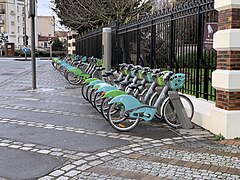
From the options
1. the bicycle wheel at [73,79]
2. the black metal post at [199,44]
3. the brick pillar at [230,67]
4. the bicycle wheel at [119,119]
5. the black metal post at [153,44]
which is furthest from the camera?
the bicycle wheel at [73,79]

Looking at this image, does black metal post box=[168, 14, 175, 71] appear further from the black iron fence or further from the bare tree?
the bare tree

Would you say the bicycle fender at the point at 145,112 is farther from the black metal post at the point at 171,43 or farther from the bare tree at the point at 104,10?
the bare tree at the point at 104,10

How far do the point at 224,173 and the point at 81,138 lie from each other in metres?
2.58

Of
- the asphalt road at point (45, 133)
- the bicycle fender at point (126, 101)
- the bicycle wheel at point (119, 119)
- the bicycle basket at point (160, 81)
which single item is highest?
the bicycle basket at point (160, 81)

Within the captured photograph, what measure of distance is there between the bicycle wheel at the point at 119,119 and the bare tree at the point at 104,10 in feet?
42.3

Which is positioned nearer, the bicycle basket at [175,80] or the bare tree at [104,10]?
the bicycle basket at [175,80]

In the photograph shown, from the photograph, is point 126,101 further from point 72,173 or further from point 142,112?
point 72,173

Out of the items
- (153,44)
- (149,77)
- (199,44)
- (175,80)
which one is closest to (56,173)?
(175,80)

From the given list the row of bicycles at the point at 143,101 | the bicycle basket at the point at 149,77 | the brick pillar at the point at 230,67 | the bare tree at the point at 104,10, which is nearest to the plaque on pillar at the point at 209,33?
the brick pillar at the point at 230,67

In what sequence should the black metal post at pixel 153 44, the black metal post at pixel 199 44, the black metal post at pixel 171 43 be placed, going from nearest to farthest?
the black metal post at pixel 199 44 < the black metal post at pixel 171 43 < the black metal post at pixel 153 44

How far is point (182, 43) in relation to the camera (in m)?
7.93

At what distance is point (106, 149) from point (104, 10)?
15.7 m

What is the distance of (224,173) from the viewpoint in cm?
437

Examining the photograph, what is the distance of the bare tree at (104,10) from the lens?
64.4 feet
